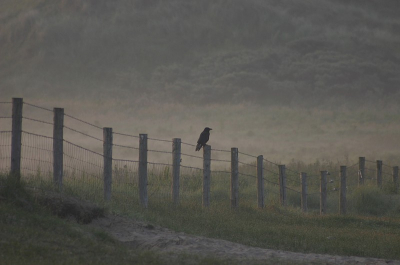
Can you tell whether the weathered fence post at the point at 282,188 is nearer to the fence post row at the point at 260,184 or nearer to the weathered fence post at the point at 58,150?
the fence post row at the point at 260,184

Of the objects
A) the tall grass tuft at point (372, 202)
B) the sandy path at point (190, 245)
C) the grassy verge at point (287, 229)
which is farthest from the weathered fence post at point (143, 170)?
the tall grass tuft at point (372, 202)

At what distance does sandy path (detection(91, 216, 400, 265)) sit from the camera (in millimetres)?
10727

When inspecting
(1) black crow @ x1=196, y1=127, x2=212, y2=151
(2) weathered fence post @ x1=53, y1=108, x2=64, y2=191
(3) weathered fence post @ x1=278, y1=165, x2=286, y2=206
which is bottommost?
(3) weathered fence post @ x1=278, y1=165, x2=286, y2=206

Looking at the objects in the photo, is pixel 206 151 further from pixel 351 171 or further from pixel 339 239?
pixel 351 171

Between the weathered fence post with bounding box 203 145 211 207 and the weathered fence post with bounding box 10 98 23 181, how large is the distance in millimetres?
7186

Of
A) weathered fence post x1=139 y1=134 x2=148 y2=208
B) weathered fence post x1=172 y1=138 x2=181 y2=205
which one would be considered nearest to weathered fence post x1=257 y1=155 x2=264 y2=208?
weathered fence post x1=172 y1=138 x2=181 y2=205

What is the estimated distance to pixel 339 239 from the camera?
47.6 feet

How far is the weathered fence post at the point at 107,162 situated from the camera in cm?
1570

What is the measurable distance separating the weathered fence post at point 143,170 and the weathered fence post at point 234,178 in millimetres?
4062

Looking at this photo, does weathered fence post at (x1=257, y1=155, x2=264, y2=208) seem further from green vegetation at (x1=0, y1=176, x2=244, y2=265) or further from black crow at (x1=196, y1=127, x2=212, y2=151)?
green vegetation at (x1=0, y1=176, x2=244, y2=265)

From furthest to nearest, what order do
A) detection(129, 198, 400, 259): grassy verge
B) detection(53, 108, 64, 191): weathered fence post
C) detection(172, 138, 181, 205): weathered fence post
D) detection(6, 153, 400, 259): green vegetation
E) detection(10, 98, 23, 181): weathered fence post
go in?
detection(172, 138, 181, 205): weathered fence post
detection(53, 108, 64, 191): weathered fence post
detection(6, 153, 400, 259): green vegetation
detection(129, 198, 400, 259): grassy verge
detection(10, 98, 23, 181): weathered fence post

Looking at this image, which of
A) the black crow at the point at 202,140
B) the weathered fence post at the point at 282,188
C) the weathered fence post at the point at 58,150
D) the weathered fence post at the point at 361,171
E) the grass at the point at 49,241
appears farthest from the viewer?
the weathered fence post at the point at 361,171

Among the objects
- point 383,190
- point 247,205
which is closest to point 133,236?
point 247,205

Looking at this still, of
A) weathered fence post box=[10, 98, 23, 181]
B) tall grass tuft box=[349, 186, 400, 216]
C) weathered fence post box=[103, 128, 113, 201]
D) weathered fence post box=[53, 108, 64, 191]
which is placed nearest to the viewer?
weathered fence post box=[10, 98, 23, 181]
